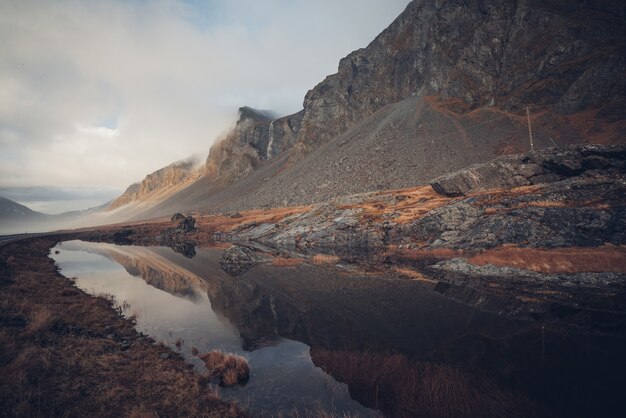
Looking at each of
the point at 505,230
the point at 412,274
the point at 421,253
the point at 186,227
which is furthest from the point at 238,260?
the point at 186,227

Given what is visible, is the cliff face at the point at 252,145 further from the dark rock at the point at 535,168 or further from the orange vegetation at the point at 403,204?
the dark rock at the point at 535,168

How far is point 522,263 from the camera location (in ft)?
83.1

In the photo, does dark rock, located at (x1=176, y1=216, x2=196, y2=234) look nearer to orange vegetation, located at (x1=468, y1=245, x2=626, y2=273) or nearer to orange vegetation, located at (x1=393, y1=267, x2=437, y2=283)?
orange vegetation, located at (x1=393, y1=267, x2=437, y2=283)

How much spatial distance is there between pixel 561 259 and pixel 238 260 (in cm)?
3126

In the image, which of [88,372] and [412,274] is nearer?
[88,372]

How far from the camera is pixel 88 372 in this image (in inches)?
409

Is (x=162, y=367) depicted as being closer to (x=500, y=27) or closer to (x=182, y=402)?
(x=182, y=402)

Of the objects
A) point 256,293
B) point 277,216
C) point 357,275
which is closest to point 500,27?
point 277,216

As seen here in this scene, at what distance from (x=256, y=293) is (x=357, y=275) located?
9.09 meters

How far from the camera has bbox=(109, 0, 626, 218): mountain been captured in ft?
213

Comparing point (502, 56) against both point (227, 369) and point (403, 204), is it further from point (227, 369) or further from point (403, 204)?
point (227, 369)

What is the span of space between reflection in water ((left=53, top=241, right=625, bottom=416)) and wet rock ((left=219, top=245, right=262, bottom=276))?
28.1 ft

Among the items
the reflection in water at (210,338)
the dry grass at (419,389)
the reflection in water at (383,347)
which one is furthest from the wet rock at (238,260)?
the dry grass at (419,389)

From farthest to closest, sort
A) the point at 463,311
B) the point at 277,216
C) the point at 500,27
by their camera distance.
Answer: the point at 500,27 → the point at 277,216 → the point at 463,311
